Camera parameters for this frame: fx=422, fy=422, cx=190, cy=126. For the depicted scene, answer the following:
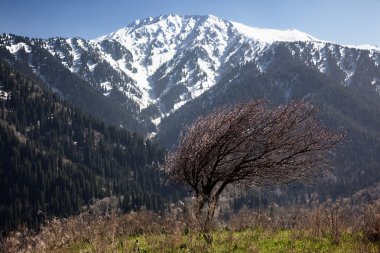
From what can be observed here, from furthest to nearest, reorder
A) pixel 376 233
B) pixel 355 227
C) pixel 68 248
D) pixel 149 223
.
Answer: pixel 149 223
pixel 68 248
pixel 355 227
pixel 376 233

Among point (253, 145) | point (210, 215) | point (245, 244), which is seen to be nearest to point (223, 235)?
point (210, 215)

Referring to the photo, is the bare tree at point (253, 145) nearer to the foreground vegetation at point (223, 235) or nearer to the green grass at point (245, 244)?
the foreground vegetation at point (223, 235)

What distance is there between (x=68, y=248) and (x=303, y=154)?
881 centimetres

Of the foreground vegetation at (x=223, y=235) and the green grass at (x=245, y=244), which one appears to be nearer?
the green grass at (x=245, y=244)

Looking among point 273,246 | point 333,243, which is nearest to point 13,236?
point 273,246

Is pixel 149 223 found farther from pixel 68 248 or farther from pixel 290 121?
A: pixel 290 121

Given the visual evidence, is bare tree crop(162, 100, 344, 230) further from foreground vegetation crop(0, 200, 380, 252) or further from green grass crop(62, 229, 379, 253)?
green grass crop(62, 229, 379, 253)

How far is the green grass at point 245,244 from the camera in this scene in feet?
29.8

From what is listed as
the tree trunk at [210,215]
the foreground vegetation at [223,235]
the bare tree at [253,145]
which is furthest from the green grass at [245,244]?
the bare tree at [253,145]

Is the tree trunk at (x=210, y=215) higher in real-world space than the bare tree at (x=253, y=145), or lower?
lower

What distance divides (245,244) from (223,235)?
58.9 inches

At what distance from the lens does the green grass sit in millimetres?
9070

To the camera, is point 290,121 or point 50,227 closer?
point 50,227

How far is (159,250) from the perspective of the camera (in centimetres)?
978
